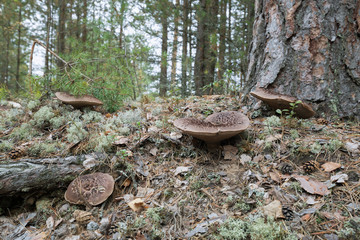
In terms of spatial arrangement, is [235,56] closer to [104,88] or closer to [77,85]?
[104,88]

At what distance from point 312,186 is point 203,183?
99 centimetres

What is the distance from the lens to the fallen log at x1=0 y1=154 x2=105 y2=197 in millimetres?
1992

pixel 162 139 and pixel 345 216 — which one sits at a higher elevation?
pixel 162 139

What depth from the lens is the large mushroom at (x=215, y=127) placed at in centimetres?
200

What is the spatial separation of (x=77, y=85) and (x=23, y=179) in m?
1.83

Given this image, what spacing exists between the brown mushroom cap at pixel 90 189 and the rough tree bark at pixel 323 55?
2676mm

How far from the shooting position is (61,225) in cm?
188

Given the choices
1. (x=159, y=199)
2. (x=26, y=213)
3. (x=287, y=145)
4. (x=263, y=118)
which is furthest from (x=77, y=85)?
(x=287, y=145)

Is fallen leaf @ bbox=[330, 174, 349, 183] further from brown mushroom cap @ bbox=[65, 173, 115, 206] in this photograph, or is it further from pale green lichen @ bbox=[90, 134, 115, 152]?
pale green lichen @ bbox=[90, 134, 115, 152]

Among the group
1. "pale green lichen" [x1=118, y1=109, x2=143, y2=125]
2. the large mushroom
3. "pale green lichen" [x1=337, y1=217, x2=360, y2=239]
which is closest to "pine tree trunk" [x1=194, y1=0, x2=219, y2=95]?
"pale green lichen" [x1=118, y1=109, x2=143, y2=125]

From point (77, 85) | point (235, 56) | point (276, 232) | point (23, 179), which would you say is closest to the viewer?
point (276, 232)

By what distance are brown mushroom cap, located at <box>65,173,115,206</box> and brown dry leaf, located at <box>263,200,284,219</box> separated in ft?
4.81

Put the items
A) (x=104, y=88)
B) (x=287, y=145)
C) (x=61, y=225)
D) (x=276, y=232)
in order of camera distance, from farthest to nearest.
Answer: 1. (x=104, y=88)
2. (x=287, y=145)
3. (x=61, y=225)
4. (x=276, y=232)

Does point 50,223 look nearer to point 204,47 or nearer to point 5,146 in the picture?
point 5,146
